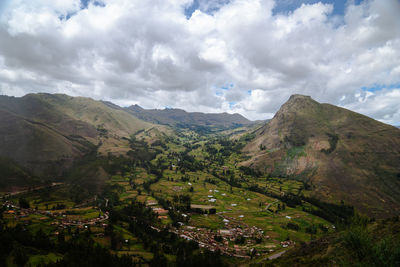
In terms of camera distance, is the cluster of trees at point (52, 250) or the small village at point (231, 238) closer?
the cluster of trees at point (52, 250)

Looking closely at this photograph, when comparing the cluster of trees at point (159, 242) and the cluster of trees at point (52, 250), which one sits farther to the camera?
the cluster of trees at point (159, 242)

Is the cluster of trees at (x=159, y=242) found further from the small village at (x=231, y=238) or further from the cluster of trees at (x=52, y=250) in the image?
the cluster of trees at (x=52, y=250)

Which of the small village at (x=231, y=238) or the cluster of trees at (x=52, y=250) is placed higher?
the cluster of trees at (x=52, y=250)

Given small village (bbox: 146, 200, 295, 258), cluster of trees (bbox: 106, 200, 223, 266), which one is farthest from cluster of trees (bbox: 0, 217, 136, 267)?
small village (bbox: 146, 200, 295, 258)

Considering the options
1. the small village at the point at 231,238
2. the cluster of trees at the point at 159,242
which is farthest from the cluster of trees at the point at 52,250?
the small village at the point at 231,238

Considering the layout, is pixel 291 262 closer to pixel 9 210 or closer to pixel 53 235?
pixel 53 235

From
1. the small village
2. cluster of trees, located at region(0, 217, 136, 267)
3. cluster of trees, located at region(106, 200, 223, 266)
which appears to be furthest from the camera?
the small village

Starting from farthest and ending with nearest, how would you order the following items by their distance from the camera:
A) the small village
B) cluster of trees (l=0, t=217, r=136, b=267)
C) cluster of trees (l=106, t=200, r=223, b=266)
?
the small village < cluster of trees (l=106, t=200, r=223, b=266) < cluster of trees (l=0, t=217, r=136, b=267)

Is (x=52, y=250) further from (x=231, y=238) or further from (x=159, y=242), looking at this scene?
(x=231, y=238)

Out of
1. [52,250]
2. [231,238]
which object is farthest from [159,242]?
[52,250]

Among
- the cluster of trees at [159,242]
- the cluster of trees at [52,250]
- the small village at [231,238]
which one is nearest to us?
the cluster of trees at [52,250]

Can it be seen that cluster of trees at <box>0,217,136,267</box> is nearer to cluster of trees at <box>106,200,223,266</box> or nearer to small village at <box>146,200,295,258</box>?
cluster of trees at <box>106,200,223,266</box>

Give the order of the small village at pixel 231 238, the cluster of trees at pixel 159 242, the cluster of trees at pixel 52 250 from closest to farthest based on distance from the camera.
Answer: the cluster of trees at pixel 52 250, the cluster of trees at pixel 159 242, the small village at pixel 231 238
